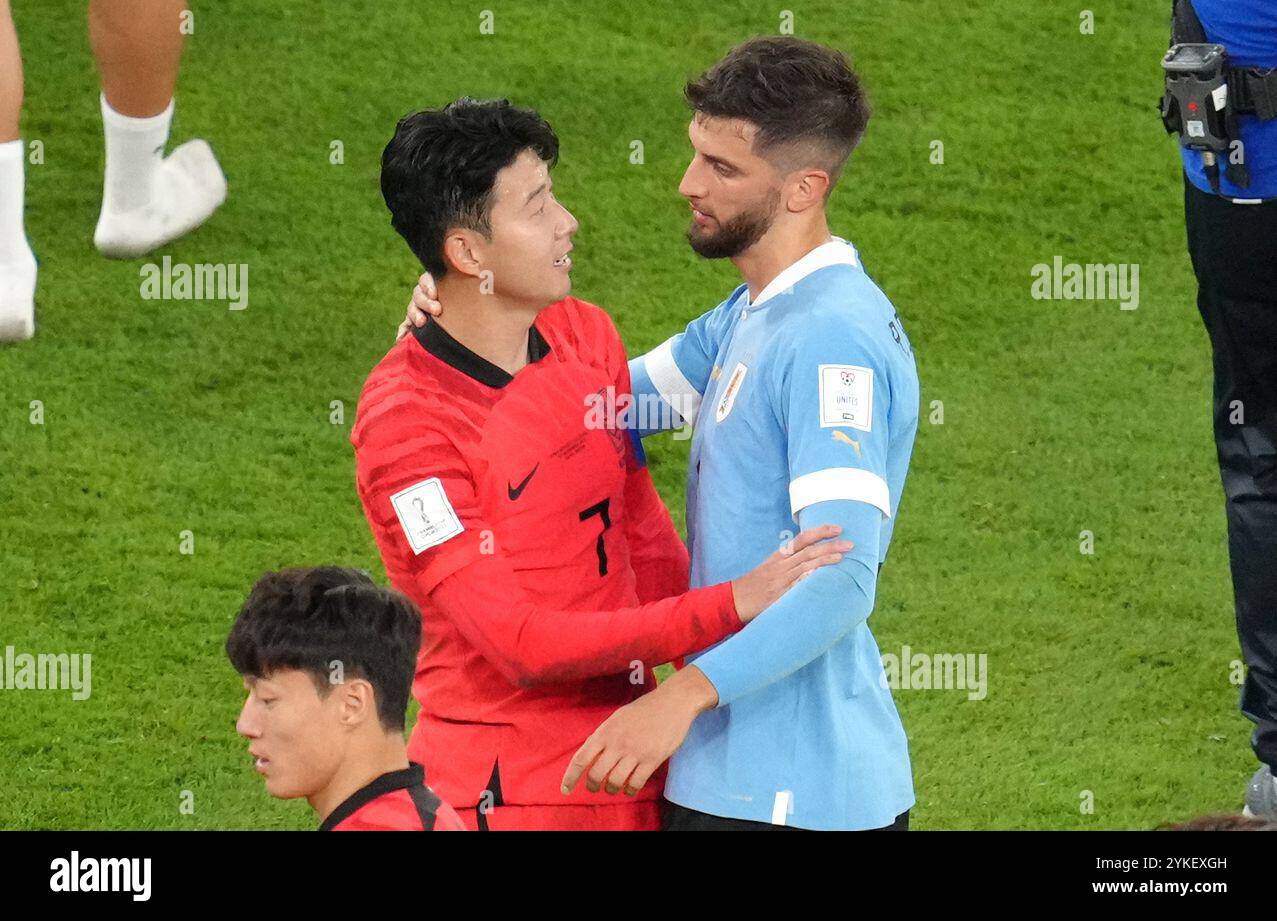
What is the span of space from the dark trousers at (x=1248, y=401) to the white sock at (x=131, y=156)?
3.26m

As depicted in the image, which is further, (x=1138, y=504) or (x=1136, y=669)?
(x=1138, y=504)

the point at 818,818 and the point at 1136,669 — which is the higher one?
the point at 1136,669

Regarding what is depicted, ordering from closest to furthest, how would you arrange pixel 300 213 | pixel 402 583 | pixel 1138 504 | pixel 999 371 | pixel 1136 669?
pixel 402 583
pixel 1136 669
pixel 1138 504
pixel 999 371
pixel 300 213

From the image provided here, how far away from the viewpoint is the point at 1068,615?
18.2ft

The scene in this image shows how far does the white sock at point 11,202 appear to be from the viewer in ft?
17.1

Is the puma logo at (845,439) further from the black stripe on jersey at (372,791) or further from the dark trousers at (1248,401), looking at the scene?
the dark trousers at (1248,401)

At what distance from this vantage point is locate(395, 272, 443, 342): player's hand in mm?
3154

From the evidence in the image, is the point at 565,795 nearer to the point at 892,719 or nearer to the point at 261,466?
the point at 892,719

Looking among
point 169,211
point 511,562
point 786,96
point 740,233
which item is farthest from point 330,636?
point 169,211

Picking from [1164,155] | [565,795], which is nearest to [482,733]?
[565,795]

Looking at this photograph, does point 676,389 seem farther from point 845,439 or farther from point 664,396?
point 845,439

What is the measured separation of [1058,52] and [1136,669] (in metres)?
3.04

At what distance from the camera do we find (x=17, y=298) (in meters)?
5.86

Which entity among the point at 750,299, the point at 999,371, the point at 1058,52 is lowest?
the point at 750,299
